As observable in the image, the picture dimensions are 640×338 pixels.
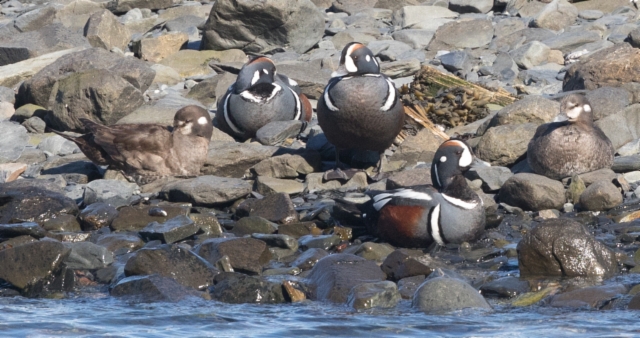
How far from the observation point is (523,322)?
5832 mm

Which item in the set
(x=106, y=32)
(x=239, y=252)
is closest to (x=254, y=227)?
(x=239, y=252)

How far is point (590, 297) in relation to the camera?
616 cm

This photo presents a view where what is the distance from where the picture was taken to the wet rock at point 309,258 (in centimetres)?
714

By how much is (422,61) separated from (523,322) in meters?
9.26

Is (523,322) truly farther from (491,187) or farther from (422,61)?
(422,61)

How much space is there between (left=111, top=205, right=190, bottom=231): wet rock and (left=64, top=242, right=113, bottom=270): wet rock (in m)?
0.91

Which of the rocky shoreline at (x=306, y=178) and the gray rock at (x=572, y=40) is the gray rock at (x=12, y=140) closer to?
the rocky shoreline at (x=306, y=178)

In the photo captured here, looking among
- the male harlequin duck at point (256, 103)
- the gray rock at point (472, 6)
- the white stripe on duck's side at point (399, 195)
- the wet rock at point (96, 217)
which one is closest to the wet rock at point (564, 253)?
the white stripe on duck's side at point (399, 195)

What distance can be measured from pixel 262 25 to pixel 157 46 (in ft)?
6.07

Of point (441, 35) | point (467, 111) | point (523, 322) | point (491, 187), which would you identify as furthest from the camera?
point (441, 35)

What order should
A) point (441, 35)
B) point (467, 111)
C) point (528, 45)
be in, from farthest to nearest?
1. point (441, 35)
2. point (528, 45)
3. point (467, 111)

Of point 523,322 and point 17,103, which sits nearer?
point 523,322

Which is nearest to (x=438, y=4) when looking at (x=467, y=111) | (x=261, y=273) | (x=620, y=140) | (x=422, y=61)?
(x=422, y=61)

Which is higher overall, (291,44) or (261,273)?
(291,44)
